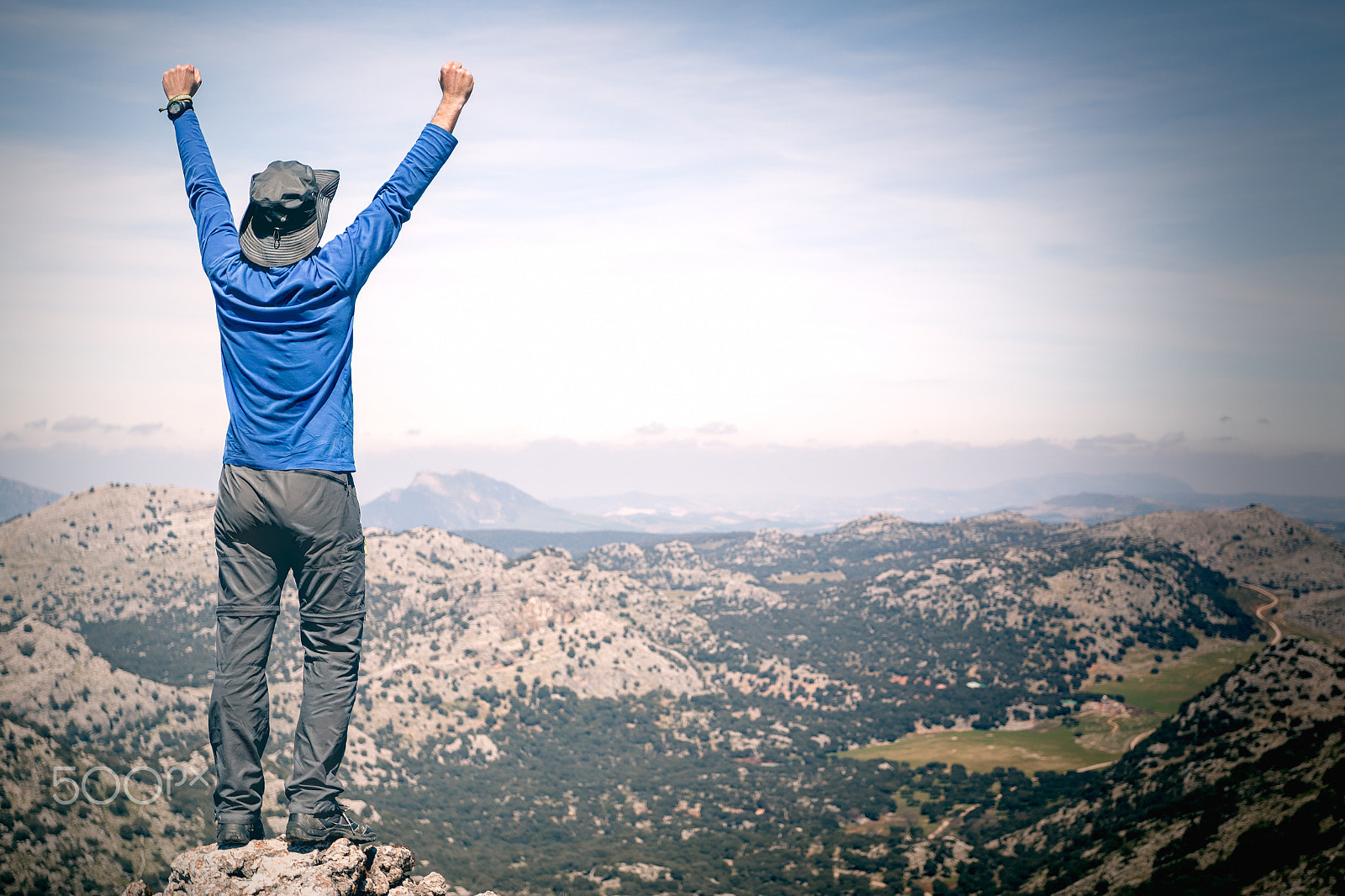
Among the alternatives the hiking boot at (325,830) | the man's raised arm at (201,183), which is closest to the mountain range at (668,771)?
the hiking boot at (325,830)

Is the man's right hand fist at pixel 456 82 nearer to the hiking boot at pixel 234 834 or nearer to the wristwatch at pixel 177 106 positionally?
the wristwatch at pixel 177 106

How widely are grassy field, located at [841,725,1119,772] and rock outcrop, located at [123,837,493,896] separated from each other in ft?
528

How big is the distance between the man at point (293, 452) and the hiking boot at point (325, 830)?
16mm

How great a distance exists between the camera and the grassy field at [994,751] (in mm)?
148250

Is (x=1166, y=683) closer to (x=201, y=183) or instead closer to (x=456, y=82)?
(x=456, y=82)

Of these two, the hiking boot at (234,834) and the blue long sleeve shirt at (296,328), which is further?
the hiking boot at (234,834)

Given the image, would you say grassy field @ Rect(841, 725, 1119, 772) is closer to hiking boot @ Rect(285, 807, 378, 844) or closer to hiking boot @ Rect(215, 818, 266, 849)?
hiking boot @ Rect(285, 807, 378, 844)

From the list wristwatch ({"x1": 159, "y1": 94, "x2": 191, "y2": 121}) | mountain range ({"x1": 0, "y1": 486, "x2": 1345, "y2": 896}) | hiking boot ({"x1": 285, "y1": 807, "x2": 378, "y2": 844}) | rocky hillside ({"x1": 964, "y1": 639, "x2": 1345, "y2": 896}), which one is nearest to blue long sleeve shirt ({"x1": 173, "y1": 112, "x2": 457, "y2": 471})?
wristwatch ({"x1": 159, "y1": 94, "x2": 191, "y2": 121})

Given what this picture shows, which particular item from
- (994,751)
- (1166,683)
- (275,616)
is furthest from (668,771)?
(275,616)

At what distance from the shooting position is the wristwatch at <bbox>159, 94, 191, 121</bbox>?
26.2 feet

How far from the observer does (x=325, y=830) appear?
769 centimetres

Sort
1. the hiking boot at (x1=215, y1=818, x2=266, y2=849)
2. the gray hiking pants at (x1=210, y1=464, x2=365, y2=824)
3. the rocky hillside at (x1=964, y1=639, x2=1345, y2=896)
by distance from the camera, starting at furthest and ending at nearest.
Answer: the rocky hillside at (x1=964, y1=639, x2=1345, y2=896)
the hiking boot at (x1=215, y1=818, x2=266, y2=849)
the gray hiking pants at (x1=210, y1=464, x2=365, y2=824)

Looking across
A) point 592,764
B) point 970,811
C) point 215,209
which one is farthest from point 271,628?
point 592,764

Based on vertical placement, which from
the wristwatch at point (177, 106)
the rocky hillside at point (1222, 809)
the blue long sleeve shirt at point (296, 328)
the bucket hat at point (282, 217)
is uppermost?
the wristwatch at point (177, 106)
